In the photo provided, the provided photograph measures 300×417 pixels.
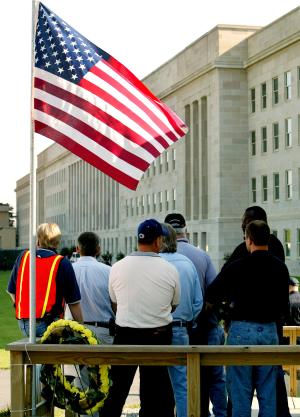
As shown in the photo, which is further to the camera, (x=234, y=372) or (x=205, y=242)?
(x=205, y=242)

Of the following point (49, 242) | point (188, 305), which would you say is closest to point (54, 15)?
point (49, 242)

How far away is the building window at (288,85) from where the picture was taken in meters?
69.3

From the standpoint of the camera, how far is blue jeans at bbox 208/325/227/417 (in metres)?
10.5

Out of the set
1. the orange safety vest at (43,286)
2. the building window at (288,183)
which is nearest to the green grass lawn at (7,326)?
the orange safety vest at (43,286)

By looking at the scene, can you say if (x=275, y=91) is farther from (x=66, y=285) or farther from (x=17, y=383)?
(x=17, y=383)

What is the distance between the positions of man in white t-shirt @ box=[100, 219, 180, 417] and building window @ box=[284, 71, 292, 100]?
6097 cm

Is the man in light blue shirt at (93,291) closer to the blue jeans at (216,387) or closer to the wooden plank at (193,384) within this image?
the blue jeans at (216,387)

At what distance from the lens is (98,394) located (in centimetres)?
879

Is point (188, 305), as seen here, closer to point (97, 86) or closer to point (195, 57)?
point (97, 86)

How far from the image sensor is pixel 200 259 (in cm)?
1068

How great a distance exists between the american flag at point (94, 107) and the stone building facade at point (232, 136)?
54.4 meters

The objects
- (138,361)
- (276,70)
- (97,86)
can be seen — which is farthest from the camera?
(276,70)

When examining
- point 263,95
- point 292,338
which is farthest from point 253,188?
point 292,338

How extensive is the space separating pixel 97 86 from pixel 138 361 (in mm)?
2691
